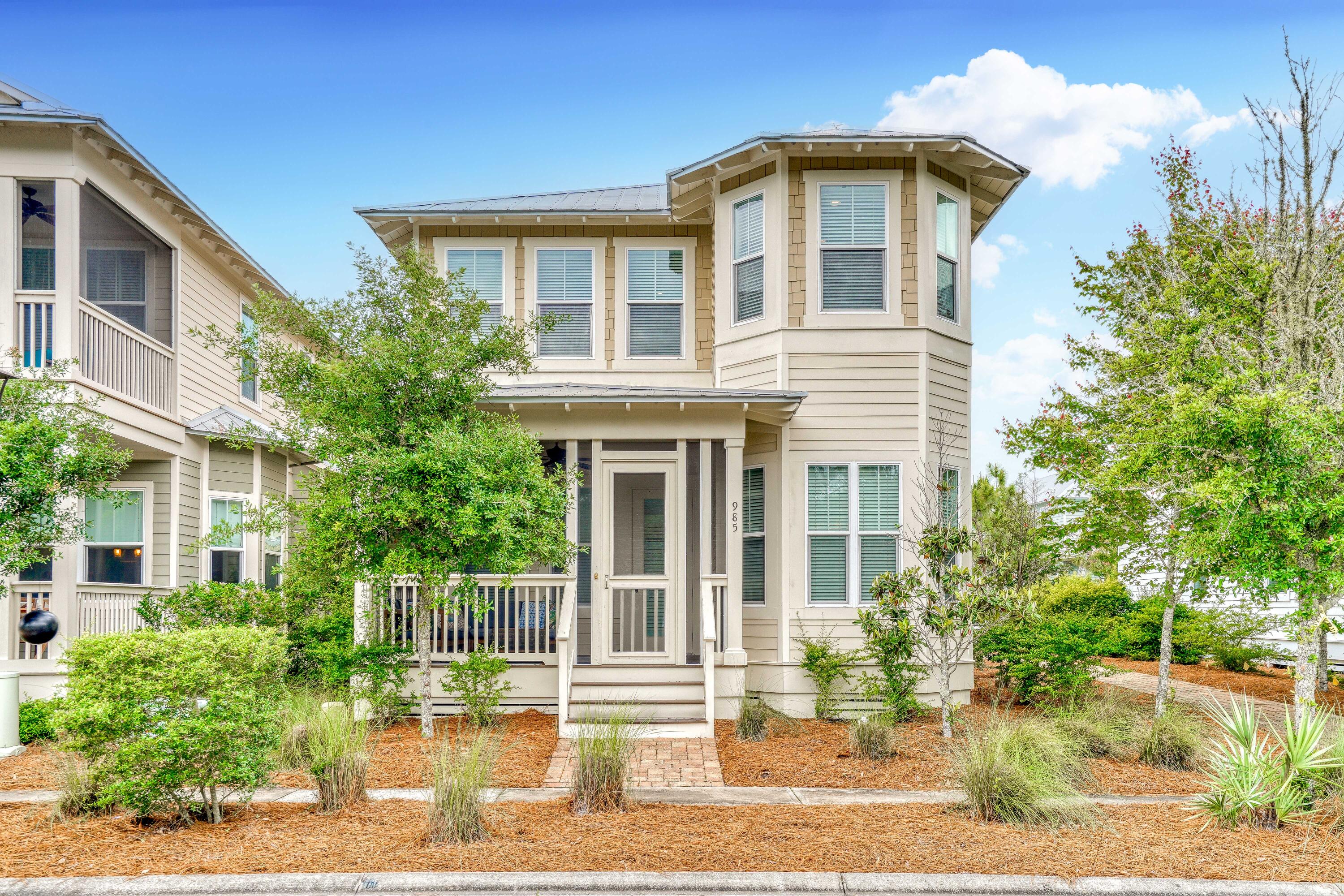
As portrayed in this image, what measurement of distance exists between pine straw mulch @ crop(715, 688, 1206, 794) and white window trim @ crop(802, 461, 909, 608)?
5.59 ft

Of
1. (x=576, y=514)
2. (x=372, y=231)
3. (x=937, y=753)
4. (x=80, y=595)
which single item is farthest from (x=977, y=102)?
(x=80, y=595)

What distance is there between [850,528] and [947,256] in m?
3.59

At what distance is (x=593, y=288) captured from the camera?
1338 cm

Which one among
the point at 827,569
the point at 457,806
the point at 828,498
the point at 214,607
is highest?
the point at 828,498

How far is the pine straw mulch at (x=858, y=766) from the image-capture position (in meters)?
7.54

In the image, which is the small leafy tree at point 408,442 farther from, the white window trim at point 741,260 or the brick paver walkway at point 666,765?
the white window trim at point 741,260

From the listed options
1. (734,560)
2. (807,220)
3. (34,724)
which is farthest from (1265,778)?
(34,724)

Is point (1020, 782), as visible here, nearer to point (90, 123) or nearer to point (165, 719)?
point (165, 719)

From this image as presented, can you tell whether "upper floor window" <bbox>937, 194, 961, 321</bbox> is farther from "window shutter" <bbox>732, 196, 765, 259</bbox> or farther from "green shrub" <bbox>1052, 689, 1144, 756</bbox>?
"green shrub" <bbox>1052, 689, 1144, 756</bbox>

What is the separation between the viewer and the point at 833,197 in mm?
11820

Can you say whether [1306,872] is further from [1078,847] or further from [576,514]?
[576,514]

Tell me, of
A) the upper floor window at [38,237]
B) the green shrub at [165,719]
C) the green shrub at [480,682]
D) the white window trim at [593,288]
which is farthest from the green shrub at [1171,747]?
the upper floor window at [38,237]

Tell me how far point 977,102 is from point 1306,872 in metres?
23.7

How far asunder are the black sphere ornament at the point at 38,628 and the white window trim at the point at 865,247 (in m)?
8.35
